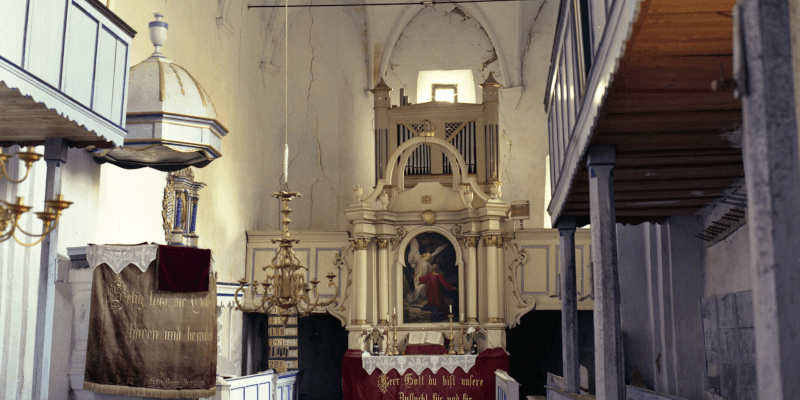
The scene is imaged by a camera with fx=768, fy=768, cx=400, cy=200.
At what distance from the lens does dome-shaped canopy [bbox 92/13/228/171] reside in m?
7.29

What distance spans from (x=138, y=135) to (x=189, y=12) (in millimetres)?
4466

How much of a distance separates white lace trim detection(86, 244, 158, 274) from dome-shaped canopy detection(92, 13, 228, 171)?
3.36ft

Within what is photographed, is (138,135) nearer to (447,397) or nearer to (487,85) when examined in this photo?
(447,397)

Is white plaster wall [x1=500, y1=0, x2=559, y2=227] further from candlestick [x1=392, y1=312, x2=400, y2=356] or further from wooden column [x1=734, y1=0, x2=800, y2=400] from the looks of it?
wooden column [x1=734, y1=0, x2=800, y2=400]

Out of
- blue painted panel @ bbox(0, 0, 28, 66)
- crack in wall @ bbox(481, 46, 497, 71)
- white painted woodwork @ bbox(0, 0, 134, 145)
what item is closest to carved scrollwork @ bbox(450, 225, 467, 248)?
crack in wall @ bbox(481, 46, 497, 71)

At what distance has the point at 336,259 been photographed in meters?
14.0

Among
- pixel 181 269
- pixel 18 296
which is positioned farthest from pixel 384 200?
pixel 18 296

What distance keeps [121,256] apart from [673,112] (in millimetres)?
4950

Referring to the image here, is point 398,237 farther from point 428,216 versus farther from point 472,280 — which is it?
point 472,280

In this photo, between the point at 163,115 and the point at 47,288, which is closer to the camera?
the point at 47,288

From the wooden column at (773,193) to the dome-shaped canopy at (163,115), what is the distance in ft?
19.8

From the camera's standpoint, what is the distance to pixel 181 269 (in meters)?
6.98

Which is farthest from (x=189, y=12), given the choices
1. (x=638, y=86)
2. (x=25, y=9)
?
(x=638, y=86)

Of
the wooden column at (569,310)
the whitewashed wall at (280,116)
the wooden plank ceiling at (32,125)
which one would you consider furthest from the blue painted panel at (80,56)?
the wooden column at (569,310)
